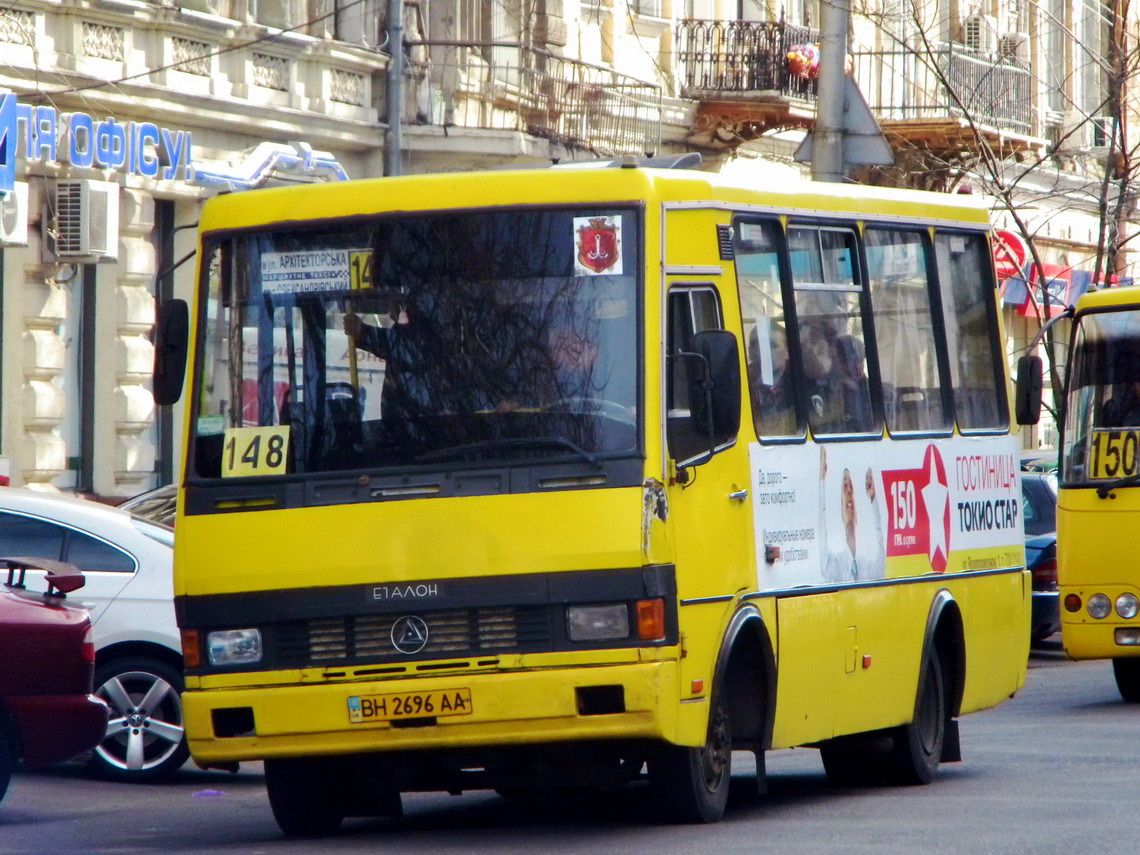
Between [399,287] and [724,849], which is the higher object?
[399,287]

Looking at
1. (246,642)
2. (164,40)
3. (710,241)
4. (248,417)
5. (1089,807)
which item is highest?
(164,40)

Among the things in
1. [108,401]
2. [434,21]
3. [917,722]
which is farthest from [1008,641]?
[434,21]

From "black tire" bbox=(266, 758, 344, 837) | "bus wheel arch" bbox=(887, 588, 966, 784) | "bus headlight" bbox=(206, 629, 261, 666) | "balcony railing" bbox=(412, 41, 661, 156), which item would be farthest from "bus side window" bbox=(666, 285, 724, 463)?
"balcony railing" bbox=(412, 41, 661, 156)

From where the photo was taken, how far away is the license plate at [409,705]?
8.86 metres

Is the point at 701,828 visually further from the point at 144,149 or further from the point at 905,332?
the point at 144,149

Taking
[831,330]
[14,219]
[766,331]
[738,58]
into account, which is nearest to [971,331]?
[831,330]

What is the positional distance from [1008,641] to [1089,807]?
8.11 feet

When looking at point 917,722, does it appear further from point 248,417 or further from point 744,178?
point 248,417

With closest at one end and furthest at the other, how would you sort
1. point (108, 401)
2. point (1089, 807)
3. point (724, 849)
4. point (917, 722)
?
point (724, 849) < point (1089, 807) < point (917, 722) < point (108, 401)

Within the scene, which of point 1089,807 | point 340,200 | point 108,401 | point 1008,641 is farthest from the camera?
point 108,401

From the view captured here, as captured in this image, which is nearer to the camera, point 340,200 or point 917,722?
point 340,200

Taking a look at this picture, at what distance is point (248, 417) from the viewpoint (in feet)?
30.6

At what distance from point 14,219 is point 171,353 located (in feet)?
34.4

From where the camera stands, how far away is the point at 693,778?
30.4 feet
